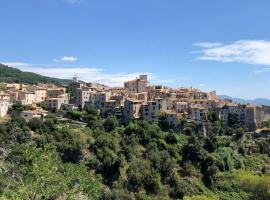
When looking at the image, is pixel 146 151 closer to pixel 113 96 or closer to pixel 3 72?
pixel 113 96

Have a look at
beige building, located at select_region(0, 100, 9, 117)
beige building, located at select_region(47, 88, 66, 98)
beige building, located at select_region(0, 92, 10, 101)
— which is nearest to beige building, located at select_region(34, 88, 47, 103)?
beige building, located at select_region(47, 88, 66, 98)

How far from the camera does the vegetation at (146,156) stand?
49312mm

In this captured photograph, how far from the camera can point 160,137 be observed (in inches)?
2525

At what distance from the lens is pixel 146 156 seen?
57.6m

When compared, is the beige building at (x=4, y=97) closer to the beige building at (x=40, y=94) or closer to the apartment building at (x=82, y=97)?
the beige building at (x=40, y=94)

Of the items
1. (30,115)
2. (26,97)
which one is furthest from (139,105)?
(26,97)

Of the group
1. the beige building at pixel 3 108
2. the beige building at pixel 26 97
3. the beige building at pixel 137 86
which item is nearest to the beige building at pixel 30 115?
the beige building at pixel 3 108

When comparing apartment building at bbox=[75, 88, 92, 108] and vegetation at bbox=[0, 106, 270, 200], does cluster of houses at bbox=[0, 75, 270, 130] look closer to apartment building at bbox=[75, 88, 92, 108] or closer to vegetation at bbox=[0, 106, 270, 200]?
apartment building at bbox=[75, 88, 92, 108]

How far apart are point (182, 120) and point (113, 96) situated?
1484 cm

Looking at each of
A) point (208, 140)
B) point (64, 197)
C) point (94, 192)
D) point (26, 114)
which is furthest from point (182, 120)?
point (64, 197)

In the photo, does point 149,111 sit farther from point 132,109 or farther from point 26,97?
point 26,97

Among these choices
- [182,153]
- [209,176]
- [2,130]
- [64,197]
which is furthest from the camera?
[182,153]

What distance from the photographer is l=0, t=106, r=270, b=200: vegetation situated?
162ft

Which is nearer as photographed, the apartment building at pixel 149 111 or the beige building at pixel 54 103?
the beige building at pixel 54 103
